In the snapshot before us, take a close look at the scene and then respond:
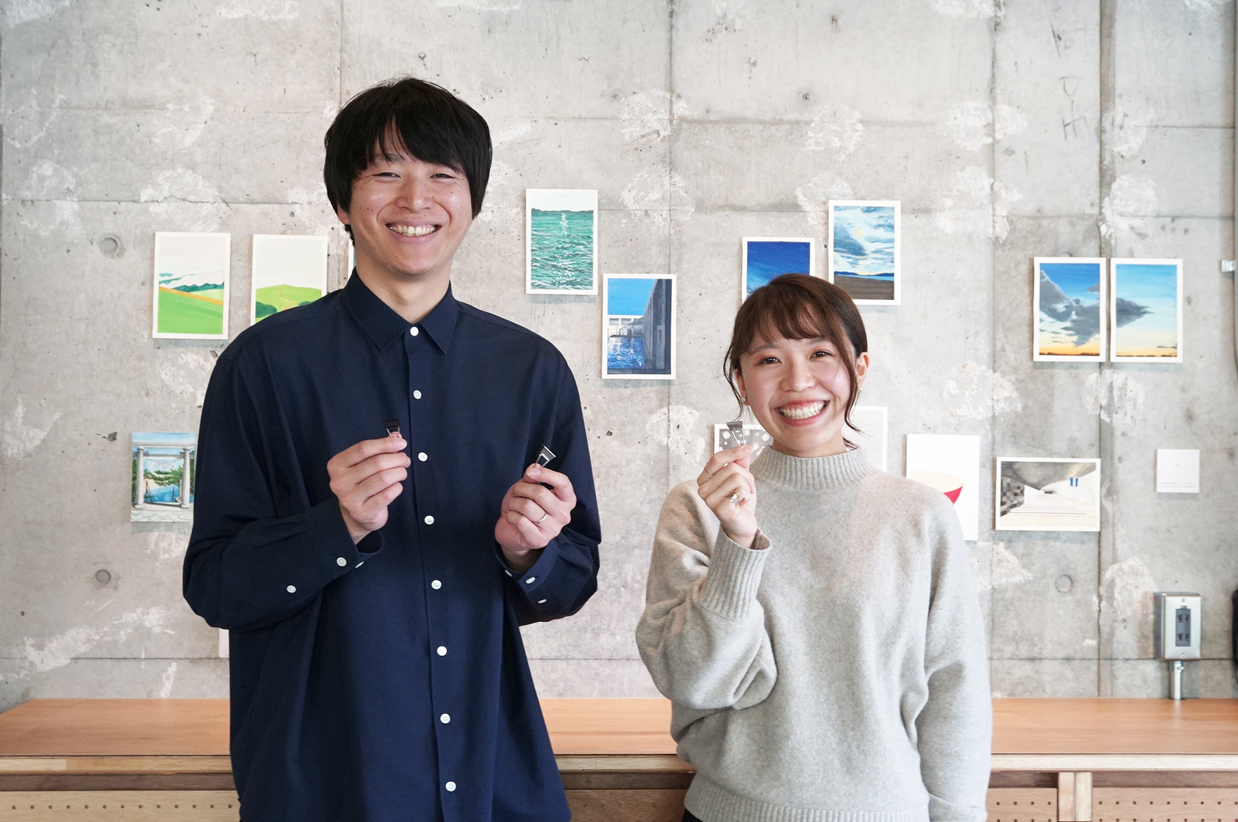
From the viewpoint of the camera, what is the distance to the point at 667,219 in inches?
108

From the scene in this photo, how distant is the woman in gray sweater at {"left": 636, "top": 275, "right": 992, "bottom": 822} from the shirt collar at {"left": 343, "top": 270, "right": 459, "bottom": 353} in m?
0.50

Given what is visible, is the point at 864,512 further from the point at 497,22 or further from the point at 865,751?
the point at 497,22

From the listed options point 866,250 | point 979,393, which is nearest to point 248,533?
point 866,250

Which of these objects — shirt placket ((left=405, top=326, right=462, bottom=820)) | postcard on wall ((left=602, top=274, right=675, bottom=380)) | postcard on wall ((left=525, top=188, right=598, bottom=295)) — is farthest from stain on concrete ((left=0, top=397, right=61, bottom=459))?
shirt placket ((left=405, top=326, right=462, bottom=820))

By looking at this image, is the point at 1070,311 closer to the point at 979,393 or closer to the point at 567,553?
the point at 979,393

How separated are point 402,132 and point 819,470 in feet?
3.02

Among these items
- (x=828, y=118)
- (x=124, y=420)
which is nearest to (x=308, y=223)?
(x=124, y=420)

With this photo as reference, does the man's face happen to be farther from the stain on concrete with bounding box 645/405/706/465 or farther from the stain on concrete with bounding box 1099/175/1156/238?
the stain on concrete with bounding box 1099/175/1156/238

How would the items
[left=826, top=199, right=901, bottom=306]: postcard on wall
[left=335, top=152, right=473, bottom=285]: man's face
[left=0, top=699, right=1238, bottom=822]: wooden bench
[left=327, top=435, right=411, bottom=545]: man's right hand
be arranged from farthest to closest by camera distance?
1. [left=826, top=199, right=901, bottom=306]: postcard on wall
2. [left=0, top=699, right=1238, bottom=822]: wooden bench
3. [left=335, top=152, right=473, bottom=285]: man's face
4. [left=327, top=435, right=411, bottom=545]: man's right hand

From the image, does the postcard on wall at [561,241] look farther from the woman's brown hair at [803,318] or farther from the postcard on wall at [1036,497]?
the postcard on wall at [1036,497]

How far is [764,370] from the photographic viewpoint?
5.38ft

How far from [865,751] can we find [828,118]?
75.7 inches

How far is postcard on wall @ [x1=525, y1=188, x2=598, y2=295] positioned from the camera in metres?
2.72

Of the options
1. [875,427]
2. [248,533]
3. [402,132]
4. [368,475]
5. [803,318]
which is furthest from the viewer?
[875,427]
